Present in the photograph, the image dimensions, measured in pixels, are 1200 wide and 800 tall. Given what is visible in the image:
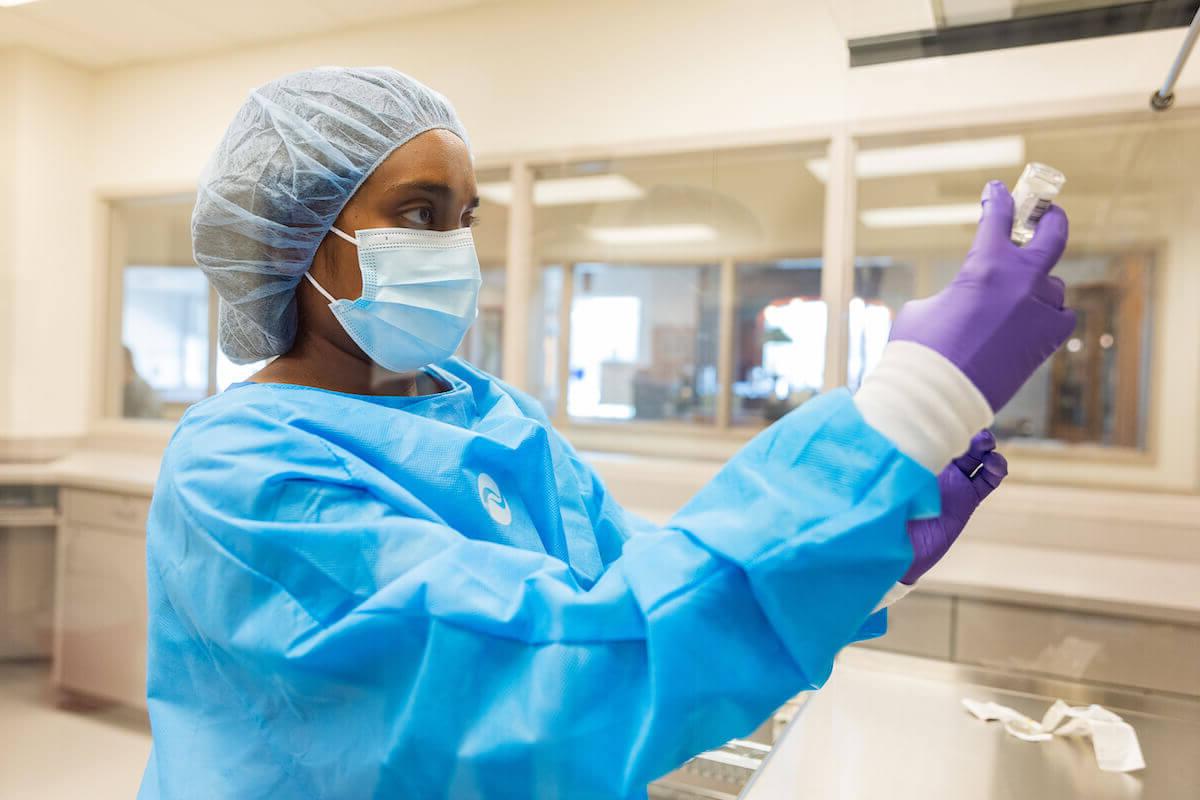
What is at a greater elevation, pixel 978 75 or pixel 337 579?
pixel 978 75

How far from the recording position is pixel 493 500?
0.73 meters

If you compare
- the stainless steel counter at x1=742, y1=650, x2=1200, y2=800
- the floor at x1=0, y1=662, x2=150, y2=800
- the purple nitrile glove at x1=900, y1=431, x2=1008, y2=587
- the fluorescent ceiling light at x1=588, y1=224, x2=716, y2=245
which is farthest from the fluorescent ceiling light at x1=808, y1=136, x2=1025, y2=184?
the floor at x1=0, y1=662, x2=150, y2=800

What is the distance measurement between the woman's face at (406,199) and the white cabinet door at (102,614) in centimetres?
71

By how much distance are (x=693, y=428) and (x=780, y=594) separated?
2.16 m

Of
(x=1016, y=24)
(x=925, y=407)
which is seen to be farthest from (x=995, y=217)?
(x=1016, y=24)

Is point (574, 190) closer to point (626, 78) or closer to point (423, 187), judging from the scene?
point (626, 78)

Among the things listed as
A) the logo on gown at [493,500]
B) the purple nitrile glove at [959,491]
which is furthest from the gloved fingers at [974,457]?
the logo on gown at [493,500]

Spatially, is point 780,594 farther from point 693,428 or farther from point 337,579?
point 693,428

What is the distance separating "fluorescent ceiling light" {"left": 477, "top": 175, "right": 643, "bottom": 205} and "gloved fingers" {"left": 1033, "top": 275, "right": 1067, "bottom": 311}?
211 cm

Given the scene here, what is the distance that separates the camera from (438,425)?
73 centimetres

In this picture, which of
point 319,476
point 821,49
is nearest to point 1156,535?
point 821,49

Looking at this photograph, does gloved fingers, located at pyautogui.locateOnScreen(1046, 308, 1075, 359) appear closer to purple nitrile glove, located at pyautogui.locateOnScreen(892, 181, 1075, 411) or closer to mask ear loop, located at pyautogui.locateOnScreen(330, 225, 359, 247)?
purple nitrile glove, located at pyautogui.locateOnScreen(892, 181, 1075, 411)

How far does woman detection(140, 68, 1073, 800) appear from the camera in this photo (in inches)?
18.7

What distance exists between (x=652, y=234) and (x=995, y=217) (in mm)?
2228
